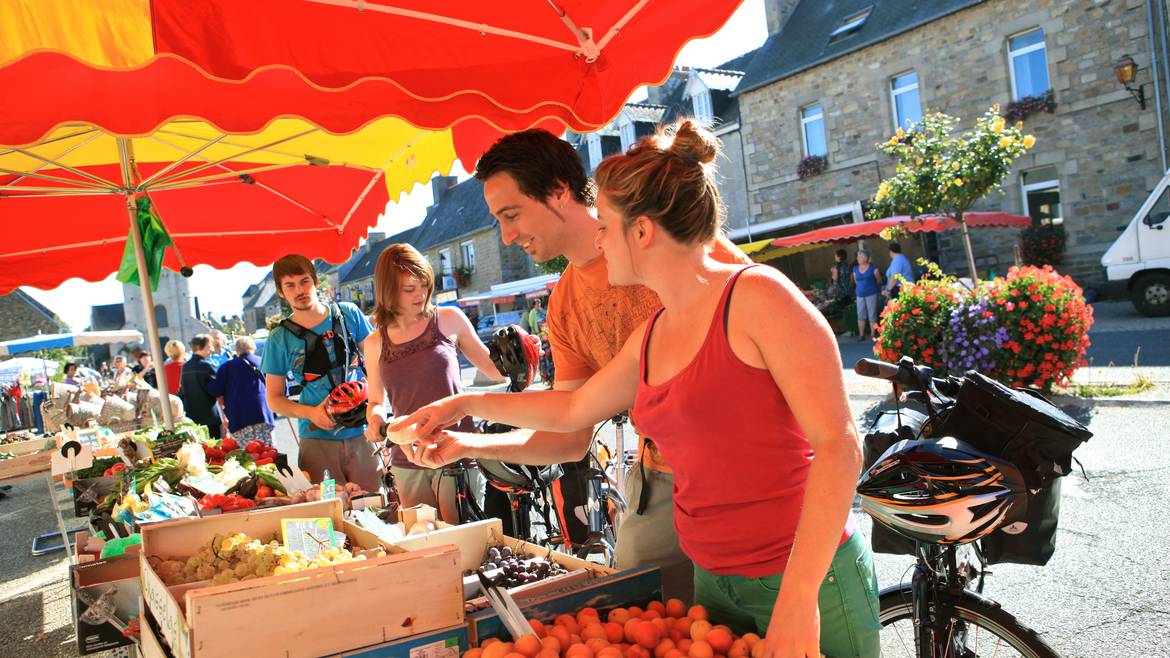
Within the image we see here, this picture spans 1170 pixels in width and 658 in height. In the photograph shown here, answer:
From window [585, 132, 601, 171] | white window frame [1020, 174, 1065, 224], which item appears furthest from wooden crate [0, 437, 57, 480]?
window [585, 132, 601, 171]


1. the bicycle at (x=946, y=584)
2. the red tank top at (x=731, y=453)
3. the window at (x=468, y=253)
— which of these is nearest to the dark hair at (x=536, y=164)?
the red tank top at (x=731, y=453)

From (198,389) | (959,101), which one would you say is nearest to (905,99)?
(959,101)

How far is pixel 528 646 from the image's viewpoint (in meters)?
1.60

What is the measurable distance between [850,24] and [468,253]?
24.8 m

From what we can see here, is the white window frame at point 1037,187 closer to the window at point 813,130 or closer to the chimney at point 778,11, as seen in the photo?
the window at point 813,130

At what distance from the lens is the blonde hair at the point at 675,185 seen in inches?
65.2

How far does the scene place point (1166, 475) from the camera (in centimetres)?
524

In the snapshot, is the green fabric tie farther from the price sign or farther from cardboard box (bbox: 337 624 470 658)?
cardboard box (bbox: 337 624 470 658)

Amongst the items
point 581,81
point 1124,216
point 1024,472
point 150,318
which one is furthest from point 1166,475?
point 1124,216

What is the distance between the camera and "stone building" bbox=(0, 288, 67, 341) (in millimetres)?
49156

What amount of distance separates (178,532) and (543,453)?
1475 millimetres

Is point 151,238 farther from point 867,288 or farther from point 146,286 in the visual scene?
point 867,288

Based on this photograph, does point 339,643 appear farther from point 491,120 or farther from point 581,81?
point 581,81

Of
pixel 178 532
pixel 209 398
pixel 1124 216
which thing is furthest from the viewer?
pixel 1124 216
